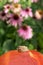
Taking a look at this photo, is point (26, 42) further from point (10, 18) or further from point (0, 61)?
point (0, 61)

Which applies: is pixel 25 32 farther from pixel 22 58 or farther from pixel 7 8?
pixel 22 58

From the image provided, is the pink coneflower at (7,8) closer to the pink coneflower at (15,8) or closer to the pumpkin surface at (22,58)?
the pink coneflower at (15,8)

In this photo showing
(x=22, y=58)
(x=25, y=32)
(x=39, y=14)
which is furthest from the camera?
(x=39, y=14)

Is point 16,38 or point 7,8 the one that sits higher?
point 7,8

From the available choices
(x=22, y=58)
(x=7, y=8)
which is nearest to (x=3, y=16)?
(x=7, y=8)

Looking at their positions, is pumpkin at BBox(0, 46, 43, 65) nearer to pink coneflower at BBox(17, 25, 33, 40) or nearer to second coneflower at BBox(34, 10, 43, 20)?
pink coneflower at BBox(17, 25, 33, 40)

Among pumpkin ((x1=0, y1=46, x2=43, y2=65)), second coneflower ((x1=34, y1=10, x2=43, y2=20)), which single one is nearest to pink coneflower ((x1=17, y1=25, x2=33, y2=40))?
second coneflower ((x1=34, y1=10, x2=43, y2=20))

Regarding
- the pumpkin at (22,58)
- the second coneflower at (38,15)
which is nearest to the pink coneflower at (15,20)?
the second coneflower at (38,15)

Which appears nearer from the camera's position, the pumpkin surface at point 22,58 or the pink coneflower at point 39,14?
the pumpkin surface at point 22,58
